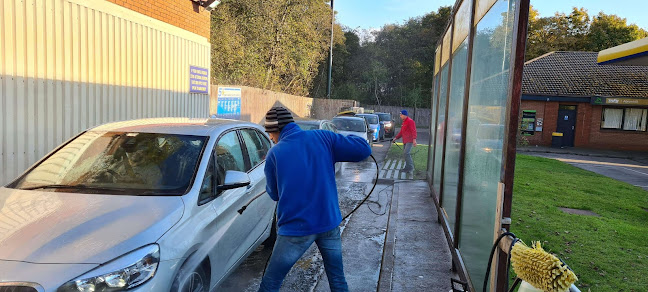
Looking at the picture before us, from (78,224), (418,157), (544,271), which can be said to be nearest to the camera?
(544,271)

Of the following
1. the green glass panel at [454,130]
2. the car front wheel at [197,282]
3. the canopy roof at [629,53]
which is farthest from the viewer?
the canopy roof at [629,53]

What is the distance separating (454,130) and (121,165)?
3786mm

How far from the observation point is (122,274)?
267 centimetres

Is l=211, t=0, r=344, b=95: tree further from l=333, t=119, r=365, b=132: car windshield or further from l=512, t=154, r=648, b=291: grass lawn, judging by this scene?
l=512, t=154, r=648, b=291: grass lawn

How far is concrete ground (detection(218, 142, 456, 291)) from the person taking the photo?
4754mm

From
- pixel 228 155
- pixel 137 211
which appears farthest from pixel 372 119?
pixel 137 211

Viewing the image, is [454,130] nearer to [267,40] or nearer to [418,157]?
[418,157]

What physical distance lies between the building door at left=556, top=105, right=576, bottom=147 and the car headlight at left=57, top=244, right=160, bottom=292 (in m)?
27.0

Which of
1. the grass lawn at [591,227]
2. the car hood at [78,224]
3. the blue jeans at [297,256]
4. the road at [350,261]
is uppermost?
the car hood at [78,224]

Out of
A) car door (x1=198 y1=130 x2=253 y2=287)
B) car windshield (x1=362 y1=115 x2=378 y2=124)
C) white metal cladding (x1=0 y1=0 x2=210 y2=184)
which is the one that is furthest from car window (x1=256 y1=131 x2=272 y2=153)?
car windshield (x1=362 y1=115 x2=378 y2=124)

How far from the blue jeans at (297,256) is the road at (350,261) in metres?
1.30

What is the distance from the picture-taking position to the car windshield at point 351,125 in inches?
648

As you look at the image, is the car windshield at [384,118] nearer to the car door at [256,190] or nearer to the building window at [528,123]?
the building window at [528,123]

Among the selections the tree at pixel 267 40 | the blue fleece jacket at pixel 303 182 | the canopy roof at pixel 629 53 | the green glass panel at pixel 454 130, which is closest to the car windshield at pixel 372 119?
the tree at pixel 267 40
